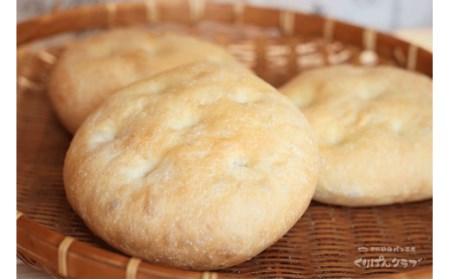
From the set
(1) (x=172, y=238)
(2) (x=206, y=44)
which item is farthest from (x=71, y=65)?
(1) (x=172, y=238)

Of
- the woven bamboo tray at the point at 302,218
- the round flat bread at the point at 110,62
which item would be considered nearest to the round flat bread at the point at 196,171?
the woven bamboo tray at the point at 302,218

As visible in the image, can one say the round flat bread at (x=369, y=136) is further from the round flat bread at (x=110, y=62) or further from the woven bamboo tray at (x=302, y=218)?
the round flat bread at (x=110, y=62)

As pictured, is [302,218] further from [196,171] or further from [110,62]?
[110,62]

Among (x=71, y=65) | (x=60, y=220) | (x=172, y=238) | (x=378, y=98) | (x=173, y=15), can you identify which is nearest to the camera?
(x=172, y=238)

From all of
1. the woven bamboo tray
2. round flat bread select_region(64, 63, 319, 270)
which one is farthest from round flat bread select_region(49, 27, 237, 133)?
round flat bread select_region(64, 63, 319, 270)

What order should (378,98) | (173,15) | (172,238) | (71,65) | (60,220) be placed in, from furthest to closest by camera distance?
(173,15), (71,65), (378,98), (60,220), (172,238)
